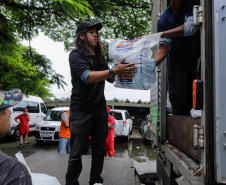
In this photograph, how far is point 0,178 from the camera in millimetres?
929

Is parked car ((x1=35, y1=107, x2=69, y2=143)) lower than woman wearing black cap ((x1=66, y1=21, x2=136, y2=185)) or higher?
lower

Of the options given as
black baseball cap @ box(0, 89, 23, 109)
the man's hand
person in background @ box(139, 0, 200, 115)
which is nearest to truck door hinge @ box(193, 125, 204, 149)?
the man's hand

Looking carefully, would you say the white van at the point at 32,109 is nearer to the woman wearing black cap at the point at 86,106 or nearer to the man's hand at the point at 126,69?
the woman wearing black cap at the point at 86,106

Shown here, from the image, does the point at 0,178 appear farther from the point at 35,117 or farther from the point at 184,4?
the point at 35,117

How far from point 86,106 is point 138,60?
33.6 inches

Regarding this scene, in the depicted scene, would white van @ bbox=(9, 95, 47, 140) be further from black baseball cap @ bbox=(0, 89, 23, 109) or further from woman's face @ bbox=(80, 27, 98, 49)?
black baseball cap @ bbox=(0, 89, 23, 109)

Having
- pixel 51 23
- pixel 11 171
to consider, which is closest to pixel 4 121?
pixel 11 171

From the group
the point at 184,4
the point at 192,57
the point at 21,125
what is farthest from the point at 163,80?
the point at 21,125

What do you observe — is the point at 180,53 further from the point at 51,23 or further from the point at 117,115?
the point at 117,115

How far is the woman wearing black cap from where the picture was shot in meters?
2.25

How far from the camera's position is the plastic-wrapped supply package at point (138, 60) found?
1.80m

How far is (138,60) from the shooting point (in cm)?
180

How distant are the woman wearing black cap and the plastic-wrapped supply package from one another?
0.38m

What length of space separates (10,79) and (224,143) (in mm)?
7701
